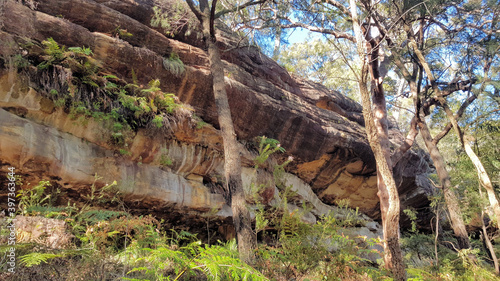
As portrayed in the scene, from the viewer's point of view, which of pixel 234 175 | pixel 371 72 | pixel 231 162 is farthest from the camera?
pixel 371 72

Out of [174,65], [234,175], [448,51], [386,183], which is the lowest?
[234,175]

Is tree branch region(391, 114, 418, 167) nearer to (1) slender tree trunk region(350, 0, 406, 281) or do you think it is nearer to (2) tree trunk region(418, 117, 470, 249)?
(2) tree trunk region(418, 117, 470, 249)

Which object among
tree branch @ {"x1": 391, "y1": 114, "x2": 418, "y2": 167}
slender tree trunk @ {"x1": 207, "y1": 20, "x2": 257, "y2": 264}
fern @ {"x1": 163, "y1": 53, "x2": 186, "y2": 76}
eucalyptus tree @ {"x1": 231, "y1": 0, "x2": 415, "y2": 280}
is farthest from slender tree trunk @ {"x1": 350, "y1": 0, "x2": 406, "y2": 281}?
tree branch @ {"x1": 391, "y1": 114, "x2": 418, "y2": 167}

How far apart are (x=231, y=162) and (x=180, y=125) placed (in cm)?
251

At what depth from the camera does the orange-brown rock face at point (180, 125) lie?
620 centimetres

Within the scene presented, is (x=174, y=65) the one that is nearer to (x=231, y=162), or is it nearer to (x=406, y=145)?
(x=231, y=162)

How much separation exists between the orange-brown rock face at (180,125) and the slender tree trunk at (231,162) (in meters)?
1.38

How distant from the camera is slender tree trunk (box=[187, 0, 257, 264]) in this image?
538cm

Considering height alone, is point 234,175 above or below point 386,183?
below

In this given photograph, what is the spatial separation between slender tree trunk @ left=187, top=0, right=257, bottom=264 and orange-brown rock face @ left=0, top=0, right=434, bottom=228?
4.52ft

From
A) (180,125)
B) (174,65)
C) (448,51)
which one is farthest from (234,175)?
(448,51)

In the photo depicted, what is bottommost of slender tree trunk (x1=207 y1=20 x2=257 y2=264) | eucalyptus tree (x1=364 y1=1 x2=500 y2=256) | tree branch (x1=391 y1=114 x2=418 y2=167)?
slender tree trunk (x1=207 y1=20 x2=257 y2=264)

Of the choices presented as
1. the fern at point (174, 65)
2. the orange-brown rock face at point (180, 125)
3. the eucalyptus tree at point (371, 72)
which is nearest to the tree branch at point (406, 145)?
the eucalyptus tree at point (371, 72)

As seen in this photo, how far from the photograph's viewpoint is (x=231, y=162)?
6320 millimetres
